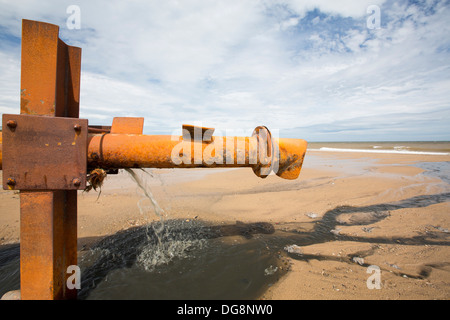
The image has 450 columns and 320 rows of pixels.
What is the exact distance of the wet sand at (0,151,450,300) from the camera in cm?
216

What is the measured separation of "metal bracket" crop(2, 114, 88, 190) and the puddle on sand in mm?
1370

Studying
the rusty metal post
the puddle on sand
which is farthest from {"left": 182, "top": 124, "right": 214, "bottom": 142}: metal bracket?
the puddle on sand

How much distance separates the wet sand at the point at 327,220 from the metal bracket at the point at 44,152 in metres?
1.08

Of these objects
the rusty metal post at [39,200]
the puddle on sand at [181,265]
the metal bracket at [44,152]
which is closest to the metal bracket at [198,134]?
the metal bracket at [44,152]

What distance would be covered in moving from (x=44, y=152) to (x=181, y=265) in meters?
1.93

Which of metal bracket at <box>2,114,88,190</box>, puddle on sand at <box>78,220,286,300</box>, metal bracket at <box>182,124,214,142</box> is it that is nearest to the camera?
metal bracket at <box>2,114,88,190</box>

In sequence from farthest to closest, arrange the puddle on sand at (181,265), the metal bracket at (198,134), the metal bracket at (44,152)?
the puddle on sand at (181,265)
the metal bracket at (198,134)
the metal bracket at (44,152)

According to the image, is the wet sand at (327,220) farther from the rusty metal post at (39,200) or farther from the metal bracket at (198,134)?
the metal bracket at (198,134)

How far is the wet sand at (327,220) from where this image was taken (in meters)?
2.16

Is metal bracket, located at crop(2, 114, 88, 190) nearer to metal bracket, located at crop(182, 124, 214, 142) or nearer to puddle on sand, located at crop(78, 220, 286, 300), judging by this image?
metal bracket, located at crop(182, 124, 214, 142)

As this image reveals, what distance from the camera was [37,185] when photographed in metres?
1.45

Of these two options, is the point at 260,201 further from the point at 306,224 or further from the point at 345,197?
the point at 345,197
